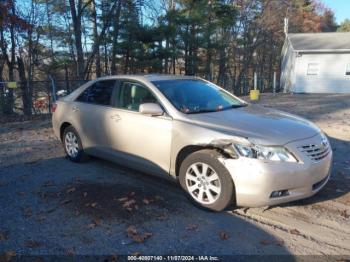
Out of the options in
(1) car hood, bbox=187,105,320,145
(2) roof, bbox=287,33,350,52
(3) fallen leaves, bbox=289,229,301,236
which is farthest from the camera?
(2) roof, bbox=287,33,350,52

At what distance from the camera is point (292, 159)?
13.1 ft

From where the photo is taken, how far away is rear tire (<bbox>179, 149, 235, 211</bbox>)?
13.6 ft

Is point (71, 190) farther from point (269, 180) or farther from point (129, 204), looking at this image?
point (269, 180)

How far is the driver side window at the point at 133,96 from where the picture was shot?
5185 mm

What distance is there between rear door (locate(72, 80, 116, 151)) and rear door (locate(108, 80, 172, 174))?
20 centimetres

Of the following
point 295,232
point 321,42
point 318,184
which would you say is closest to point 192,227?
point 295,232

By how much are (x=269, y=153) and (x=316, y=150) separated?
2.24ft

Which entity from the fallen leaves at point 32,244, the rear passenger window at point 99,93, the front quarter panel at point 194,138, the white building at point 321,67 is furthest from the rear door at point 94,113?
the white building at point 321,67

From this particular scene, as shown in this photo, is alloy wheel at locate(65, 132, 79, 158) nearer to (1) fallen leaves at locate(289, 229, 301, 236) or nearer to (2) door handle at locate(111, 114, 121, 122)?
(2) door handle at locate(111, 114, 121, 122)

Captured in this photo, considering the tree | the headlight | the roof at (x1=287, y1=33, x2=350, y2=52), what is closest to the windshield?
the headlight

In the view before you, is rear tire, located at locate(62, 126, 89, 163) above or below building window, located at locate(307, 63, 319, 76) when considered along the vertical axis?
below

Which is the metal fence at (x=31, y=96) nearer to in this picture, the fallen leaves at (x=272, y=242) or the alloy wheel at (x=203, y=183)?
the alloy wheel at (x=203, y=183)

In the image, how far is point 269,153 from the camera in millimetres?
3971

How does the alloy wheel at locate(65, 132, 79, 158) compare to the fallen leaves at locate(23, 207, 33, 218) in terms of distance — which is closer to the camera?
the fallen leaves at locate(23, 207, 33, 218)
